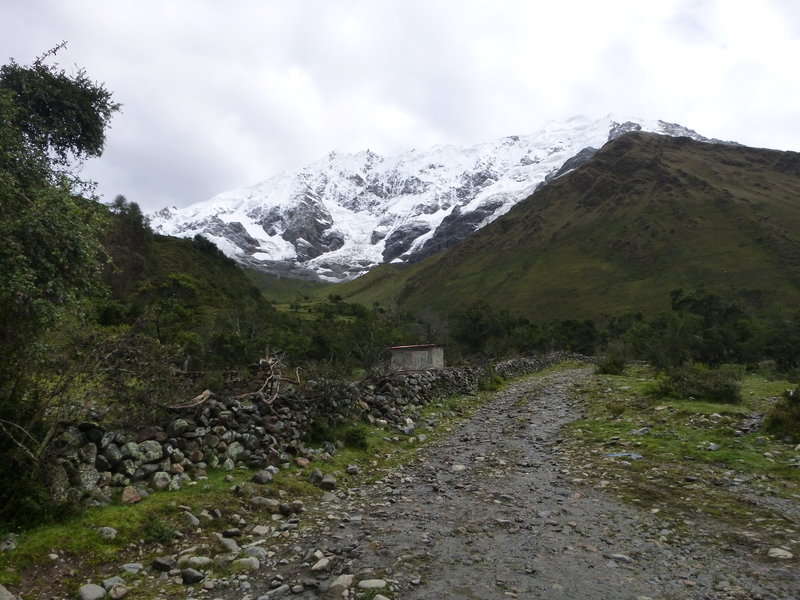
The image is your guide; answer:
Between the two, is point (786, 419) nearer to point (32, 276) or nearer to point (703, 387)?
point (703, 387)

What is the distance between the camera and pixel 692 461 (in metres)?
10.6

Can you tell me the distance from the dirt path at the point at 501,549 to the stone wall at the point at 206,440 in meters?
2.48

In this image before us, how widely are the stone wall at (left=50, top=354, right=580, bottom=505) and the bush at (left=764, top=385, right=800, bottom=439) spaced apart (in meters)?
9.88

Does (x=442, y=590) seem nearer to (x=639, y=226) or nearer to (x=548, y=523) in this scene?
(x=548, y=523)

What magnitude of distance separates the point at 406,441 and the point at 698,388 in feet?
41.1

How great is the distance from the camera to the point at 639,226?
176 metres

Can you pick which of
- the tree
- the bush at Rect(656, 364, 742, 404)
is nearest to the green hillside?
the bush at Rect(656, 364, 742, 404)

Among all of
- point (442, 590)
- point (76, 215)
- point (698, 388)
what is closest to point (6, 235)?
point (76, 215)

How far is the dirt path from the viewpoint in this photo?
551 centimetres

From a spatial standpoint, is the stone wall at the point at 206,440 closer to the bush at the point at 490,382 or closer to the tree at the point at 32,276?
the tree at the point at 32,276

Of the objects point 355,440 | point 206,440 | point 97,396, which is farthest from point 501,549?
point 97,396

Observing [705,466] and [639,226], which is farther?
[639,226]

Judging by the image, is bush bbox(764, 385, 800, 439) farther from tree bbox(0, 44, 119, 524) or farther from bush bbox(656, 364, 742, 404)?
tree bbox(0, 44, 119, 524)

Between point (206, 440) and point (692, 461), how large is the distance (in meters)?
10.6
